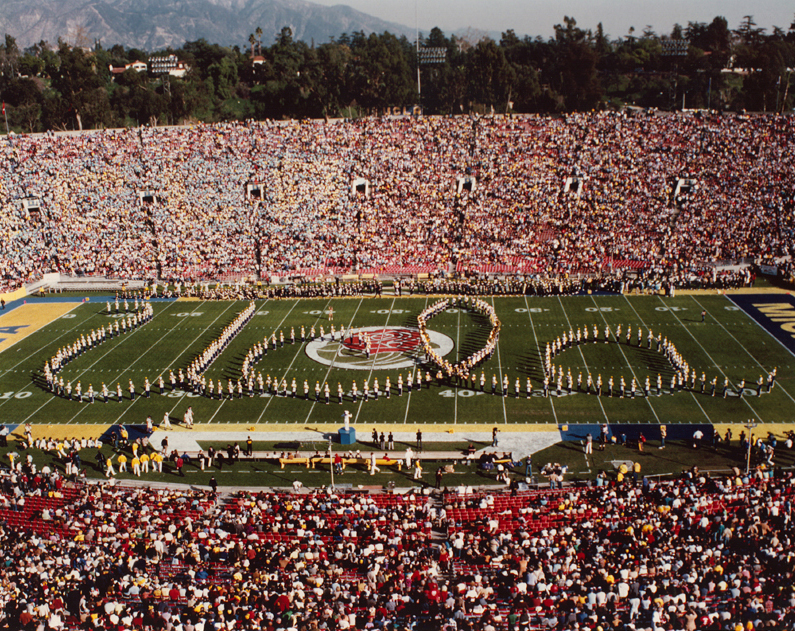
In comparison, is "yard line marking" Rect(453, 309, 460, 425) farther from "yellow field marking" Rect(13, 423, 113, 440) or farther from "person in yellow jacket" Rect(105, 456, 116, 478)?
"yellow field marking" Rect(13, 423, 113, 440)

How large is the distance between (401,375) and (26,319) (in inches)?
987

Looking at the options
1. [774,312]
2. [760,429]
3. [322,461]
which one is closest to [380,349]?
[322,461]

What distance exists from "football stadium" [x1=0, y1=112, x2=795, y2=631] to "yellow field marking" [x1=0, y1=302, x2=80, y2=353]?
31 centimetres

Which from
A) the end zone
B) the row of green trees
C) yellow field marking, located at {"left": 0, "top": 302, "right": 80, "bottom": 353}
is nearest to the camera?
the end zone

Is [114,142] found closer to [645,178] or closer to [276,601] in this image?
[645,178]

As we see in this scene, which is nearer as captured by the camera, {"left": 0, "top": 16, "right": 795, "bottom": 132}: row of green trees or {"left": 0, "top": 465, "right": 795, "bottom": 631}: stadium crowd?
{"left": 0, "top": 465, "right": 795, "bottom": 631}: stadium crowd

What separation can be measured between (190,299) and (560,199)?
2821cm

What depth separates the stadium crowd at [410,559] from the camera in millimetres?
16219

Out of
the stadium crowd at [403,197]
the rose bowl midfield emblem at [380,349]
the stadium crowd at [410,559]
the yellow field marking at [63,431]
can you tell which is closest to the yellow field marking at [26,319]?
the stadium crowd at [403,197]

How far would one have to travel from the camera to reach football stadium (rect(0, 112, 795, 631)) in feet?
58.2

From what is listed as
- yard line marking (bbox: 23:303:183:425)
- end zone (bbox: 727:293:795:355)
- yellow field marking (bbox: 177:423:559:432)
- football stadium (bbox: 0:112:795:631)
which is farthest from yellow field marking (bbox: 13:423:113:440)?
end zone (bbox: 727:293:795:355)

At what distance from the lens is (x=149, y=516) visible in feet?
70.0

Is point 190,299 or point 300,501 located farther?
point 190,299

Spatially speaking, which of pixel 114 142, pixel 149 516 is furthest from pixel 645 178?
pixel 149 516
